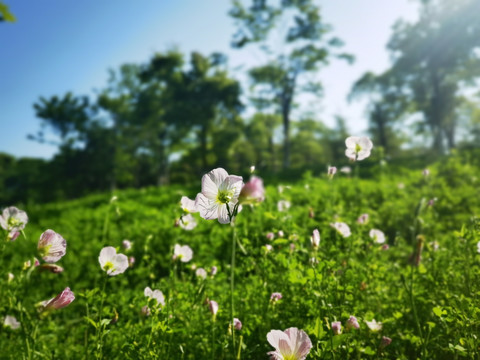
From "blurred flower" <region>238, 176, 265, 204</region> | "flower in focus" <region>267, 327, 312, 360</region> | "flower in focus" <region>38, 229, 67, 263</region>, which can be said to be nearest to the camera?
"blurred flower" <region>238, 176, 265, 204</region>

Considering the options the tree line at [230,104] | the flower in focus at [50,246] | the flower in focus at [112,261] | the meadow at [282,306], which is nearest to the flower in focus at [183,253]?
the meadow at [282,306]

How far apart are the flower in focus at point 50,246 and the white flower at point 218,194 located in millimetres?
607

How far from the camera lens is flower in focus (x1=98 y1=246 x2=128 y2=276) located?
1.53 m

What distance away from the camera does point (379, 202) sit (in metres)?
5.55

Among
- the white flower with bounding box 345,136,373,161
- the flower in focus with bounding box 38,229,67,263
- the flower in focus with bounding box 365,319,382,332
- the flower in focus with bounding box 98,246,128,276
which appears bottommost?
the flower in focus with bounding box 365,319,382,332

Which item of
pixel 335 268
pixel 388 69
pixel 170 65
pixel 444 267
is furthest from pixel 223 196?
pixel 388 69

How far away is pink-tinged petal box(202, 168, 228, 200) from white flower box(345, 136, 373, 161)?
75 cm

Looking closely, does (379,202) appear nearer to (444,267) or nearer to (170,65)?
(444,267)

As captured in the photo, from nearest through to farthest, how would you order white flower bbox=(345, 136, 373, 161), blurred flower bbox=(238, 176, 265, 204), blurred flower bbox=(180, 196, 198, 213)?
blurred flower bbox=(238, 176, 265, 204) → blurred flower bbox=(180, 196, 198, 213) → white flower bbox=(345, 136, 373, 161)

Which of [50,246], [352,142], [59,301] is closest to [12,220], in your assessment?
[50,246]

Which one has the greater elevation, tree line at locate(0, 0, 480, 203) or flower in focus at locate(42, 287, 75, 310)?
tree line at locate(0, 0, 480, 203)

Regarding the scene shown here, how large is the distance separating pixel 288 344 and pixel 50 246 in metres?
0.99

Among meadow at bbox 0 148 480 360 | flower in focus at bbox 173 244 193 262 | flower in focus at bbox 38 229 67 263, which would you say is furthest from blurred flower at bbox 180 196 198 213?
flower in focus at bbox 173 244 193 262

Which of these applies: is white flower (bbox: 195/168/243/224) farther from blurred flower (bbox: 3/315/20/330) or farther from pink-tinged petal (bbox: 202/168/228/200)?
blurred flower (bbox: 3/315/20/330)
